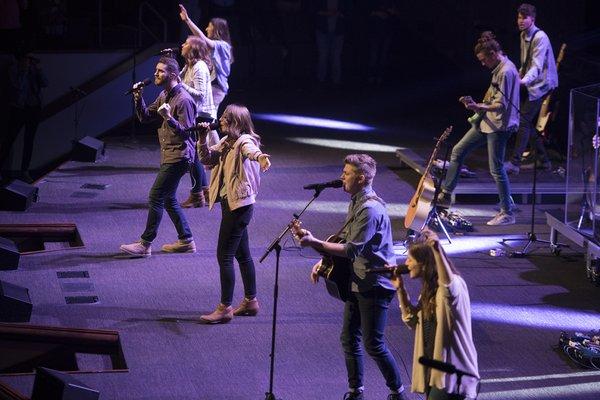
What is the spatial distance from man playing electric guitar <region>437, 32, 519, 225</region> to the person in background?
20.0 feet

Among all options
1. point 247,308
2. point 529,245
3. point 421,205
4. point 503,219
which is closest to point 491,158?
point 503,219

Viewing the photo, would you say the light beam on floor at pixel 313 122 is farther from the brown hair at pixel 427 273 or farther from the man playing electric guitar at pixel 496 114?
the brown hair at pixel 427 273

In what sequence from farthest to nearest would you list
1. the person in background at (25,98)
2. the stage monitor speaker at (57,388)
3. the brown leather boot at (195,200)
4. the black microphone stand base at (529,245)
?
the person in background at (25,98), the brown leather boot at (195,200), the black microphone stand base at (529,245), the stage monitor speaker at (57,388)

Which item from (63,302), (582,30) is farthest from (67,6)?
(63,302)

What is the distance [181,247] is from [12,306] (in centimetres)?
228

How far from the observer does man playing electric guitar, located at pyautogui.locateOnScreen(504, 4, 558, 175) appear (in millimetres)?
13336

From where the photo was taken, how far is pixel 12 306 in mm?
9562

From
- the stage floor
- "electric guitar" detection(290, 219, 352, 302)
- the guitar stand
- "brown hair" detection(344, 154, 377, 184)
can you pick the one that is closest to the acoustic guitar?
the guitar stand

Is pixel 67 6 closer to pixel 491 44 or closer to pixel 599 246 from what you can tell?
pixel 491 44

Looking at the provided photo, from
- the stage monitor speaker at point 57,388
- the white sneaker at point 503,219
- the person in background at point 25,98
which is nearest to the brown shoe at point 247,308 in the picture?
the stage monitor speaker at point 57,388

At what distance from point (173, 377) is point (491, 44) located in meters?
5.37

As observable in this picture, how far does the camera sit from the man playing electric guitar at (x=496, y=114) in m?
12.0

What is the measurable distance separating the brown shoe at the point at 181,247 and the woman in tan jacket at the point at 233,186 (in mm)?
1920

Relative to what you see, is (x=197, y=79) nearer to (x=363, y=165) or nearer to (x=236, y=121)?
(x=236, y=121)
